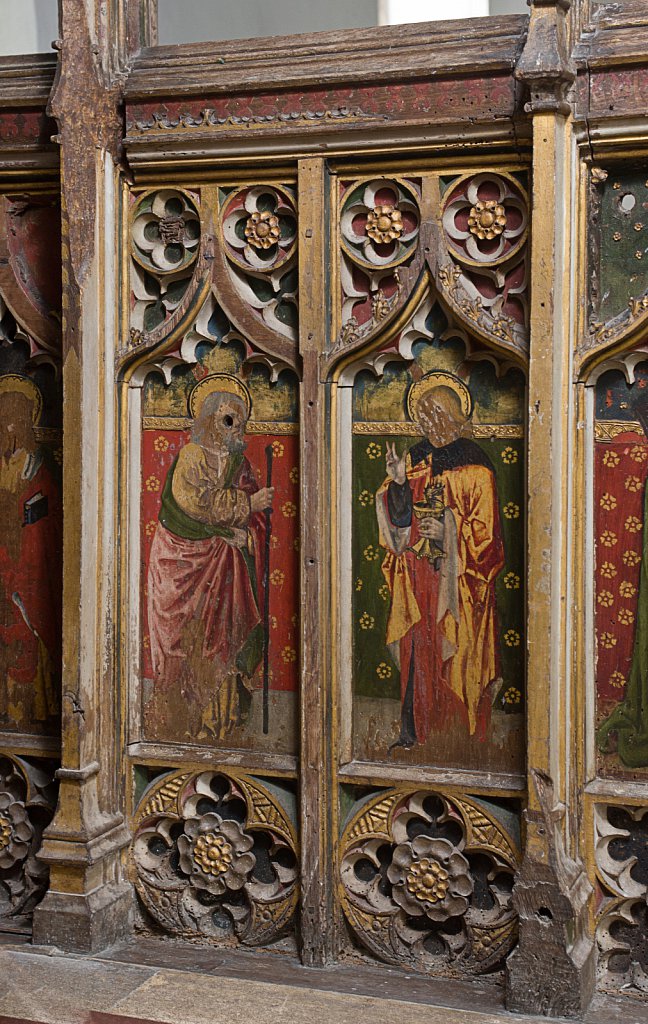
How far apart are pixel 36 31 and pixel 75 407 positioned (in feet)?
7.62

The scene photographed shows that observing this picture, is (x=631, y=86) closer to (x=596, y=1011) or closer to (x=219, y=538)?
(x=219, y=538)

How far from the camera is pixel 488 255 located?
443 centimetres

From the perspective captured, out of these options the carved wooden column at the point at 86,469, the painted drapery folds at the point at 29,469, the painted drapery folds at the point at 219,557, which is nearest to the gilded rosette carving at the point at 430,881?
the painted drapery folds at the point at 219,557

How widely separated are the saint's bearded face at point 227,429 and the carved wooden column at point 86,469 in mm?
377

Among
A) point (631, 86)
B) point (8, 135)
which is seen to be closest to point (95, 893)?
point (8, 135)

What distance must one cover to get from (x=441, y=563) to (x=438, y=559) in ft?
0.06

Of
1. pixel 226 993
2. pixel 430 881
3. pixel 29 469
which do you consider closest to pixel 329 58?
pixel 29 469

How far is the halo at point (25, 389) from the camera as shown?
16.5ft

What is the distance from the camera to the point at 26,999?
→ 4297mm

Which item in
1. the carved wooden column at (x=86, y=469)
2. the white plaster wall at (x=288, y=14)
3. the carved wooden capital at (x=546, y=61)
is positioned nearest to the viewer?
the carved wooden capital at (x=546, y=61)

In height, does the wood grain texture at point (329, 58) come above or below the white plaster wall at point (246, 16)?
below

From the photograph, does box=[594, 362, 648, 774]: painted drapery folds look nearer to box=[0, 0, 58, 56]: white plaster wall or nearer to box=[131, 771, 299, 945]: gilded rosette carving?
box=[131, 771, 299, 945]: gilded rosette carving

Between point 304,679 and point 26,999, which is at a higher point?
point 304,679

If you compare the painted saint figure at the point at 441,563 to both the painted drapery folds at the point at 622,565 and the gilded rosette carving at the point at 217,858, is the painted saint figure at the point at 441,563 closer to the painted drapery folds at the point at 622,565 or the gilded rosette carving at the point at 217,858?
the painted drapery folds at the point at 622,565
